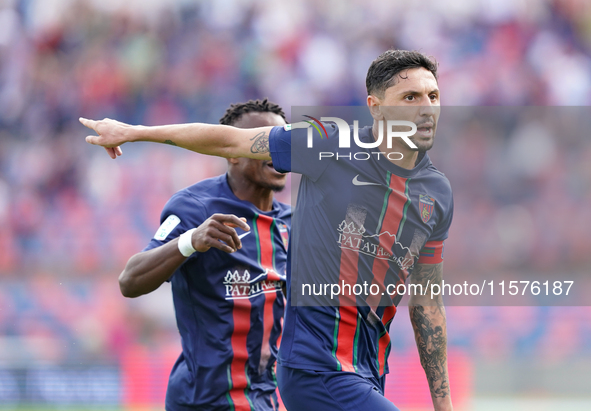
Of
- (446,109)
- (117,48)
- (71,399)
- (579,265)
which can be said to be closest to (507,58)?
(446,109)

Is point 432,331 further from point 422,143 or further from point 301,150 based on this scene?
point 301,150

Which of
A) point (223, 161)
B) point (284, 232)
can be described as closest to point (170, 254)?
point (284, 232)

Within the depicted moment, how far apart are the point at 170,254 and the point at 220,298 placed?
0.45 meters

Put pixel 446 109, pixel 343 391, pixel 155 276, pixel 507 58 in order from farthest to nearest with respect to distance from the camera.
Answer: pixel 507 58
pixel 446 109
pixel 155 276
pixel 343 391

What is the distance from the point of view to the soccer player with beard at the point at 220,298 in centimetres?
395

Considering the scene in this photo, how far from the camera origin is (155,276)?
379 centimetres

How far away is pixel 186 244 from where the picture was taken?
3.64 meters

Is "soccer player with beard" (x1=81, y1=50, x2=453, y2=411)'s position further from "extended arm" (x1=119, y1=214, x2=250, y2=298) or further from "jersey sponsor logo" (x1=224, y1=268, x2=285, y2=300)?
"jersey sponsor logo" (x1=224, y1=268, x2=285, y2=300)

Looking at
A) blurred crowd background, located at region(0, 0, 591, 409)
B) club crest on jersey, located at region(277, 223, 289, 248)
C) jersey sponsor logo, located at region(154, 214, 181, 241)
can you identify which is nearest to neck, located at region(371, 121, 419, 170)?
club crest on jersey, located at region(277, 223, 289, 248)

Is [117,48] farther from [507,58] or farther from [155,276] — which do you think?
[155,276]

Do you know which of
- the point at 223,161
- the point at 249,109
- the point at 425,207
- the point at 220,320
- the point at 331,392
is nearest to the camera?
the point at 331,392

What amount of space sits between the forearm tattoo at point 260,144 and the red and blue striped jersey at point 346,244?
4 cm

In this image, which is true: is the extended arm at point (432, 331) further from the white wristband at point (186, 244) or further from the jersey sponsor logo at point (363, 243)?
the white wristband at point (186, 244)

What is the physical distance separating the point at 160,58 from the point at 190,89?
0.84 metres
